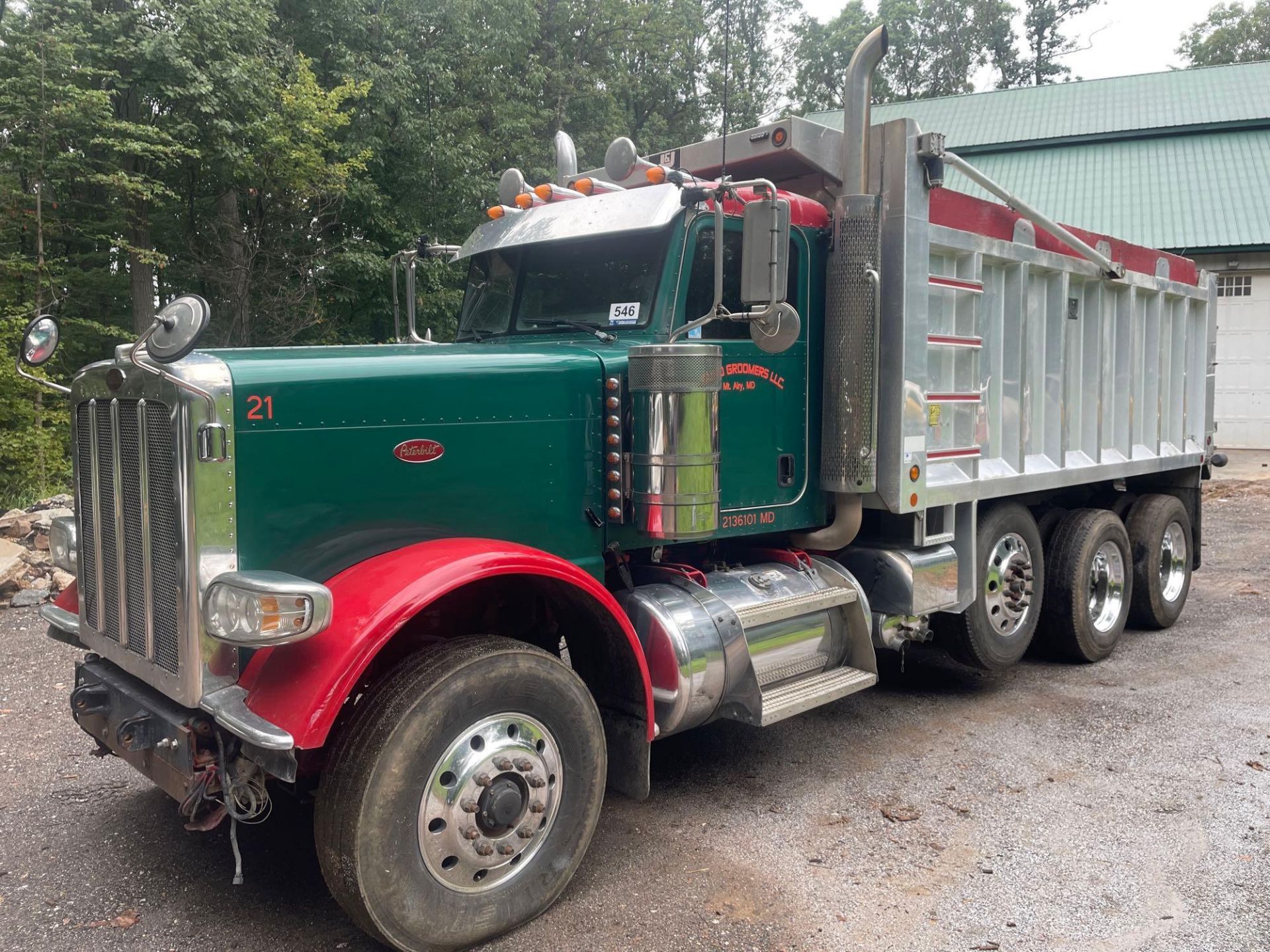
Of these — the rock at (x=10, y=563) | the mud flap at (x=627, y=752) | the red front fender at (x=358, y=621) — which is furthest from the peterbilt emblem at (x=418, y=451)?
the rock at (x=10, y=563)

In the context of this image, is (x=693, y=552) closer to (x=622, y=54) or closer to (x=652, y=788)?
(x=652, y=788)

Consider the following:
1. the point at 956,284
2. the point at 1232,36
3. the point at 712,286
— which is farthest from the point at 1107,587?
the point at 1232,36

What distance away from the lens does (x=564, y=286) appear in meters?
4.73

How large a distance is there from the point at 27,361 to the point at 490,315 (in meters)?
2.04

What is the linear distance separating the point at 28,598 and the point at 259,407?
6270mm

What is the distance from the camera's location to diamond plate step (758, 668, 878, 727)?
14.4ft

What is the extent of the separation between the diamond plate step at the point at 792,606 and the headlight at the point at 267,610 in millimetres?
1990

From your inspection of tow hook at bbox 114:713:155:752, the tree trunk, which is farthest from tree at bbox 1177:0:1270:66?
tow hook at bbox 114:713:155:752

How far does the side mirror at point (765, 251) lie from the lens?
150 inches

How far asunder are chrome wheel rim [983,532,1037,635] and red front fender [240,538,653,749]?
3.56 metres

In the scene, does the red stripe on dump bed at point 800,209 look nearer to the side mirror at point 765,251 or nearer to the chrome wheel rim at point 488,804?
the side mirror at point 765,251

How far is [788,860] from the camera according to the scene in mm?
3898

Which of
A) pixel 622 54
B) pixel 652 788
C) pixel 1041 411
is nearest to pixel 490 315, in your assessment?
pixel 652 788

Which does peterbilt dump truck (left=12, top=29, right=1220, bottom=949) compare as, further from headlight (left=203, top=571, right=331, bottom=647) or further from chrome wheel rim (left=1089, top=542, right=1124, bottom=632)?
chrome wheel rim (left=1089, top=542, right=1124, bottom=632)
